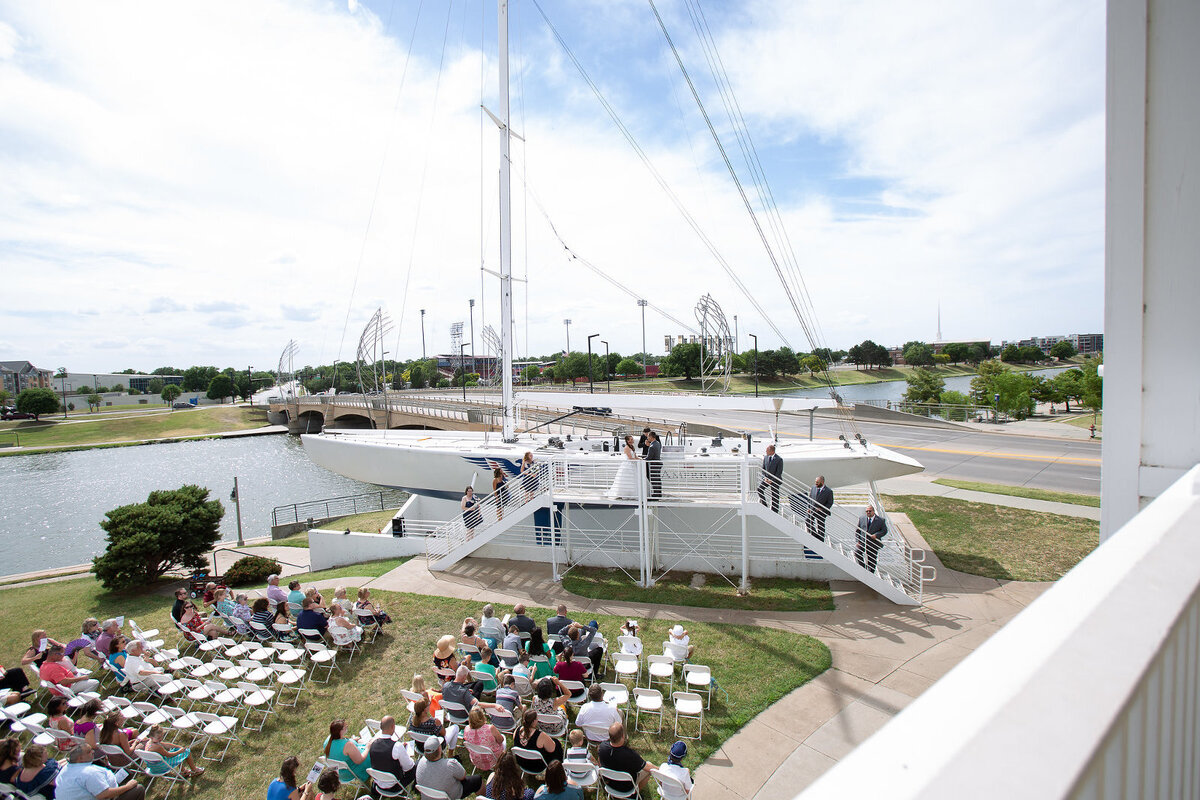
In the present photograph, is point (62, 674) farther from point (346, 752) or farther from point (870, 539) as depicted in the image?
point (870, 539)

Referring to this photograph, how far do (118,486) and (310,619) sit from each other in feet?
138

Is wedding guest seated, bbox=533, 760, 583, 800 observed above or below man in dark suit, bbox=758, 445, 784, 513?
below

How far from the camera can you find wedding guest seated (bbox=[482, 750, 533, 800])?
230 inches

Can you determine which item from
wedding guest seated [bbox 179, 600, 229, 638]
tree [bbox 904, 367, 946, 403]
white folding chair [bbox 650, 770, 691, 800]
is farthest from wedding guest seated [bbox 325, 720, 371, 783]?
tree [bbox 904, 367, 946, 403]

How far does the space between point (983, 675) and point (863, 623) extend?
1166 centimetres

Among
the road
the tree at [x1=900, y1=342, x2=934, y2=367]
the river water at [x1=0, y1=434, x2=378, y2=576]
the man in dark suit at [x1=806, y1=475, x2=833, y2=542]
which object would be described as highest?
the tree at [x1=900, y1=342, x2=934, y2=367]

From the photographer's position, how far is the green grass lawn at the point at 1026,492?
1773 centimetres

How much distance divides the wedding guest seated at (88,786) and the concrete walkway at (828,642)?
21.2 feet

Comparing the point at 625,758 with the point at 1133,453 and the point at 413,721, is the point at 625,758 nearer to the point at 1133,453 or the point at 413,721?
the point at 413,721

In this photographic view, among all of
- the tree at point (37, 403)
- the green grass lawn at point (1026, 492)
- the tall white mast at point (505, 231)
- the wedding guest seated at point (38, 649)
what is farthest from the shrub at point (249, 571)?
the tree at point (37, 403)

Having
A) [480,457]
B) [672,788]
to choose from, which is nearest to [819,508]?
[672,788]

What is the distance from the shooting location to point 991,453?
26.3m

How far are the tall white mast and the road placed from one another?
13.5m

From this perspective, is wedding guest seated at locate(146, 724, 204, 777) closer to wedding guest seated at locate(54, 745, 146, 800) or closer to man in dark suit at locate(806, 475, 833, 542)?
wedding guest seated at locate(54, 745, 146, 800)
